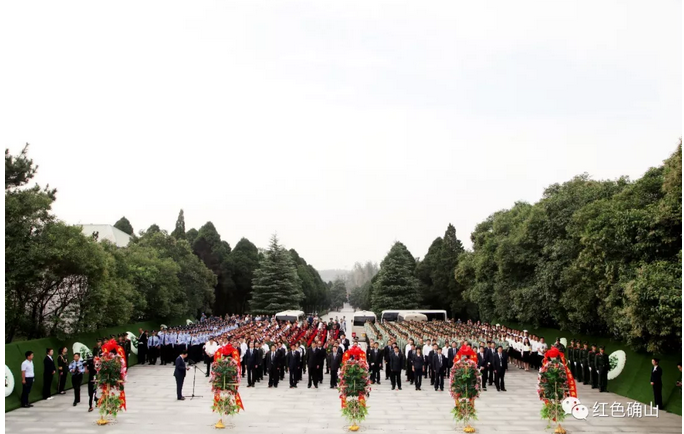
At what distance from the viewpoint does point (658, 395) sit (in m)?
14.7

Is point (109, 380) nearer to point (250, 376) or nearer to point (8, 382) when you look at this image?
point (8, 382)

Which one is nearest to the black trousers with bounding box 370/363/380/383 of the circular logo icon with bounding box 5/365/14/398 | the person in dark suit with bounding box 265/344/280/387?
the person in dark suit with bounding box 265/344/280/387

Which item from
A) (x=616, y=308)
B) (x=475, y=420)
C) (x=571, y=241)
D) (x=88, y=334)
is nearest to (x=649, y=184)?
(x=616, y=308)

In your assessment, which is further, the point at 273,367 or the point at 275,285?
the point at 275,285

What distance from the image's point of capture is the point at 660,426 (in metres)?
13.0

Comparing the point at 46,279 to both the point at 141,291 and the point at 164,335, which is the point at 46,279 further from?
the point at 141,291

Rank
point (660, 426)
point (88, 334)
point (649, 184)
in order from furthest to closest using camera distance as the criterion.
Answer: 1. point (88, 334)
2. point (649, 184)
3. point (660, 426)

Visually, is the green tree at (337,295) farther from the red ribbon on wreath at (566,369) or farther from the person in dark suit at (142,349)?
the red ribbon on wreath at (566,369)

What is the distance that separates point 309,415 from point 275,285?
4678 cm

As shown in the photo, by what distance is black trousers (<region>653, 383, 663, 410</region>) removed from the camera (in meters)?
14.6

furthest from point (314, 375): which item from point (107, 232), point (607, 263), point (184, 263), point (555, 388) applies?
point (107, 232)

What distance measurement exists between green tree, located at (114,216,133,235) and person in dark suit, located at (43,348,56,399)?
57.5 m

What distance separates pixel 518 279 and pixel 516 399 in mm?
14619

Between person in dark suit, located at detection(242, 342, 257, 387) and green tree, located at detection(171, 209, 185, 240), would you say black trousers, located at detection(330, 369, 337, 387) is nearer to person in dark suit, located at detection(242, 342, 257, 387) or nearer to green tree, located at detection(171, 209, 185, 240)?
person in dark suit, located at detection(242, 342, 257, 387)
